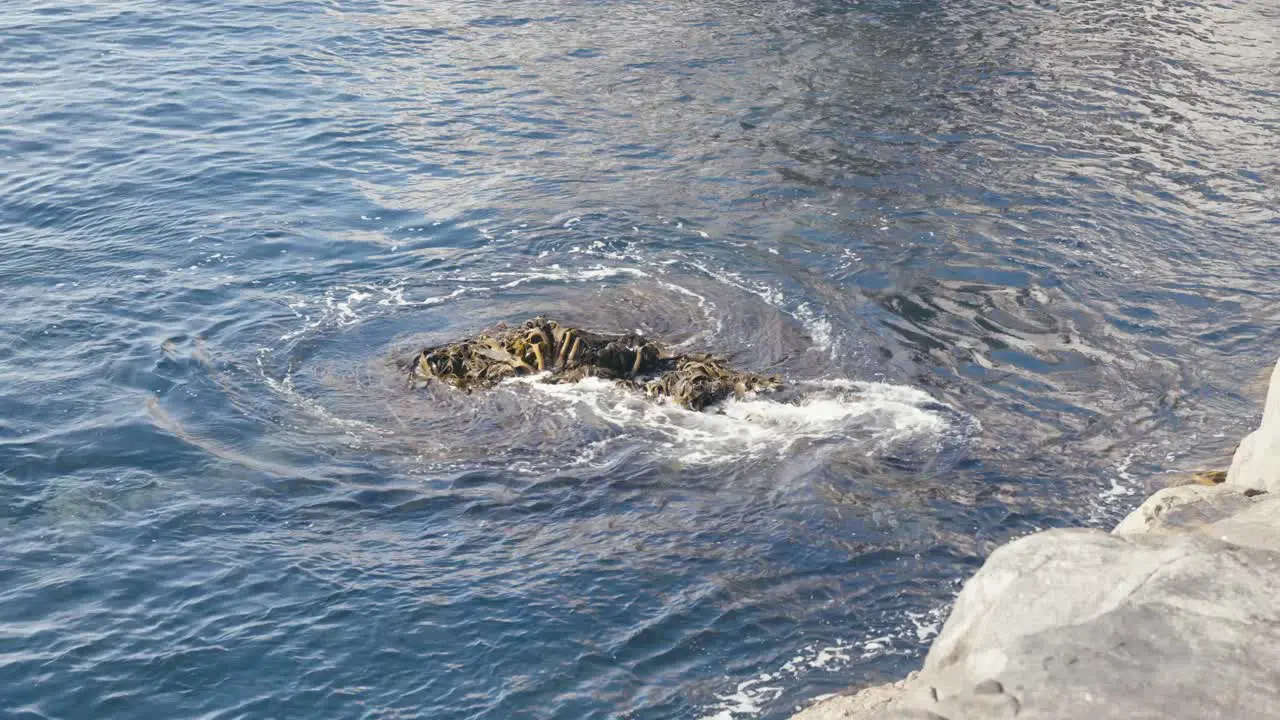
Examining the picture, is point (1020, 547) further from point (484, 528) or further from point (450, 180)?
point (450, 180)

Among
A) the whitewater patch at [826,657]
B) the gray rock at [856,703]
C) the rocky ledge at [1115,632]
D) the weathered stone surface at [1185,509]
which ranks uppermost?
the rocky ledge at [1115,632]

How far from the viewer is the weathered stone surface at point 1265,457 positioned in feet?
29.1

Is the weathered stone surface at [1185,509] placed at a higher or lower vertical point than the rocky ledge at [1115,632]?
lower

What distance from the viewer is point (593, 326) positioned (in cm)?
1564

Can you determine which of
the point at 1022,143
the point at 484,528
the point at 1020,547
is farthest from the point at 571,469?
the point at 1022,143

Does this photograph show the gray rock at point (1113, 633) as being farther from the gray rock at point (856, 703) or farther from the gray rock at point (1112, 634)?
the gray rock at point (856, 703)

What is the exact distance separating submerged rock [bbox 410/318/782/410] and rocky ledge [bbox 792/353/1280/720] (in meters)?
6.60

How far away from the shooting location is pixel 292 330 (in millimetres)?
15719

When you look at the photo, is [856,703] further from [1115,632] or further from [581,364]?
[581,364]

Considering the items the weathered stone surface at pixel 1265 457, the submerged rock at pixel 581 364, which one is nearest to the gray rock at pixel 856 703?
the weathered stone surface at pixel 1265 457

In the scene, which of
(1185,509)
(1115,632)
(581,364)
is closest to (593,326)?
(581,364)

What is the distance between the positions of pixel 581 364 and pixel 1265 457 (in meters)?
7.67

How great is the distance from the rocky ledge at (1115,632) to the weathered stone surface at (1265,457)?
1.34m

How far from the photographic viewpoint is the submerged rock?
13680mm
